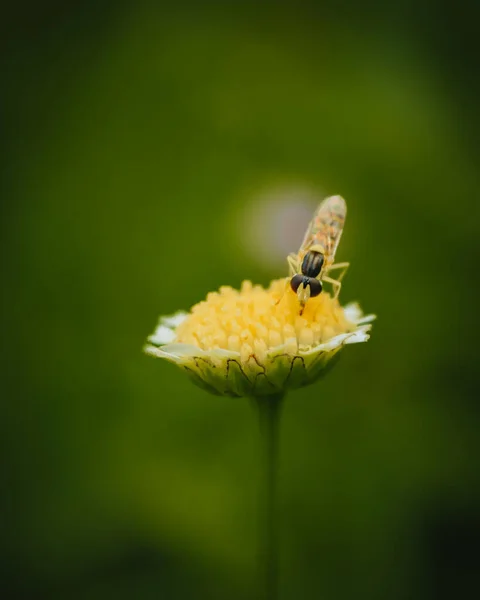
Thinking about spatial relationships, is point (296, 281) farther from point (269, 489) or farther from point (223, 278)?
point (223, 278)

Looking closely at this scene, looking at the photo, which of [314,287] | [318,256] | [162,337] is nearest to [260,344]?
[314,287]

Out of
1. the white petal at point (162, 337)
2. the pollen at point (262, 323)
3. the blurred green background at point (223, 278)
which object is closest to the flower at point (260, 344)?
the pollen at point (262, 323)

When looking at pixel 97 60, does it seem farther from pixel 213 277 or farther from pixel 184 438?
pixel 184 438

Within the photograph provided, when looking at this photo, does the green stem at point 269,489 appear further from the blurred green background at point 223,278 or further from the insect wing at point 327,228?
the blurred green background at point 223,278

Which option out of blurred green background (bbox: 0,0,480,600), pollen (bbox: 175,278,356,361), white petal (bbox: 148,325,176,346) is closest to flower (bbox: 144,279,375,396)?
pollen (bbox: 175,278,356,361)

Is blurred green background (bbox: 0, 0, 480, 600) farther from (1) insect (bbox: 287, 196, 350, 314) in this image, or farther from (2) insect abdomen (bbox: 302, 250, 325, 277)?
(2) insect abdomen (bbox: 302, 250, 325, 277)
